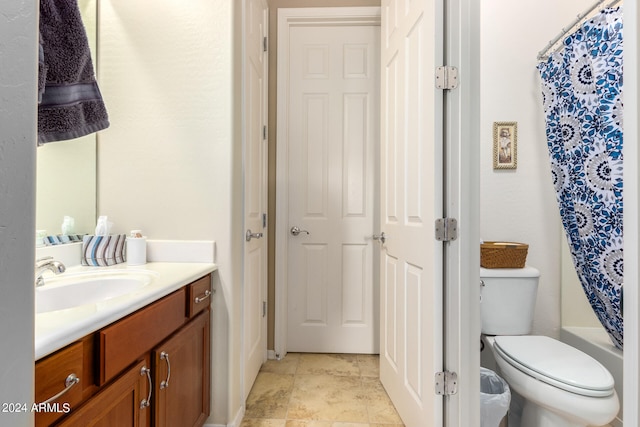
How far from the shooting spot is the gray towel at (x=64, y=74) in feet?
3.23

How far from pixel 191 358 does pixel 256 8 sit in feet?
6.32

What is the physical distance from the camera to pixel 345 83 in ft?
7.53

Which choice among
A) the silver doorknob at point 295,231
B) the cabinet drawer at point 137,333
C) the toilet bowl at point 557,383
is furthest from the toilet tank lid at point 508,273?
the cabinet drawer at point 137,333

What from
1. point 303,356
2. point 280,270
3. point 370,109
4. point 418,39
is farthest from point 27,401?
point 370,109

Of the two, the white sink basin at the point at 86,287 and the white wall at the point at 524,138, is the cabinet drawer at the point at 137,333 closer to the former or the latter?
the white sink basin at the point at 86,287

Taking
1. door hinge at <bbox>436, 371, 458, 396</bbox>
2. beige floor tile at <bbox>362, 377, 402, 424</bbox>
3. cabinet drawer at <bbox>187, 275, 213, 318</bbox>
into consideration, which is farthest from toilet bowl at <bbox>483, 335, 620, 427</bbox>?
cabinet drawer at <bbox>187, 275, 213, 318</bbox>

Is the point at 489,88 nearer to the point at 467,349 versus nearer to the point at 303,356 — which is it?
the point at 467,349

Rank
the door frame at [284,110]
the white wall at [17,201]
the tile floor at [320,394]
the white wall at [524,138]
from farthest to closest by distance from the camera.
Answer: the door frame at [284,110] < the white wall at [524,138] < the tile floor at [320,394] < the white wall at [17,201]

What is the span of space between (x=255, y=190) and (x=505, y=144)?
1550 mm

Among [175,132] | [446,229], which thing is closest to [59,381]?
[175,132]

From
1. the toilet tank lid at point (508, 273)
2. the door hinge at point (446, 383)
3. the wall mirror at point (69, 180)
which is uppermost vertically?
the wall mirror at point (69, 180)

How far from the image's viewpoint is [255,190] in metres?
1.89

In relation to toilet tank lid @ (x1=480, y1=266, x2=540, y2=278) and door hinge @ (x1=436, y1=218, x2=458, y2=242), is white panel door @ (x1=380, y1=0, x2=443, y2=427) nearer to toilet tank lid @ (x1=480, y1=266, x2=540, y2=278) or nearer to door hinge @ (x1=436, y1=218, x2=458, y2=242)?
door hinge @ (x1=436, y1=218, x2=458, y2=242)

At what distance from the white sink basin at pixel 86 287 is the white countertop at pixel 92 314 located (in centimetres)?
7
